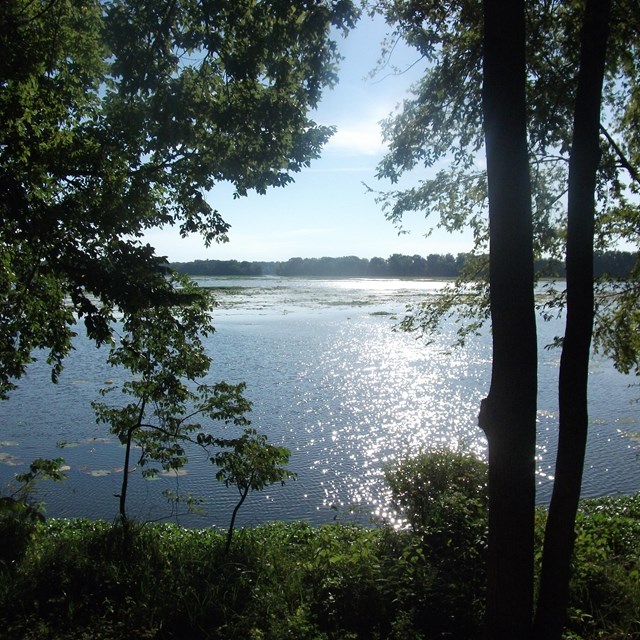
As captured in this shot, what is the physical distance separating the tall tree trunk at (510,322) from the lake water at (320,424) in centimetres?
404

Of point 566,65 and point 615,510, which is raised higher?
point 566,65

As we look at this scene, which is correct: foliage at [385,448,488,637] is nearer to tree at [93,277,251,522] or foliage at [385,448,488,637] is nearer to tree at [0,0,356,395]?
tree at [93,277,251,522]

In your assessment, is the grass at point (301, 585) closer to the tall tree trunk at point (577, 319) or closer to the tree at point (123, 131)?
the tall tree trunk at point (577, 319)

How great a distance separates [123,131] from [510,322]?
15.3ft

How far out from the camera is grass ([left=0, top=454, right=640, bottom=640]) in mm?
4938

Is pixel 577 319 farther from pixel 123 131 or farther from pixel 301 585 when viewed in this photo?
pixel 123 131

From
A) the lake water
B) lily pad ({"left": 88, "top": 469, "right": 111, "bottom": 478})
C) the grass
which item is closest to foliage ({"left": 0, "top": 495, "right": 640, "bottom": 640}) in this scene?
the grass

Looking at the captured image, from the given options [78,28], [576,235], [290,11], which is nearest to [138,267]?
[290,11]

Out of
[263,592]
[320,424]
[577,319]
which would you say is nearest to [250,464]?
[263,592]

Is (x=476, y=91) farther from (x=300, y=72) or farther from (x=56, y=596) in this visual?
(x=56, y=596)

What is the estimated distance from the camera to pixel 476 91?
612 centimetres

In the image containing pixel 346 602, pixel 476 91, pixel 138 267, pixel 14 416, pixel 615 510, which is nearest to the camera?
pixel 138 267

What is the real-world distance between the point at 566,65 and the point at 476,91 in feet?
3.14

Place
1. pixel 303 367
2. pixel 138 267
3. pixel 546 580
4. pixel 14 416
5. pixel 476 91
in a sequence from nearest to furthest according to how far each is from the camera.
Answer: pixel 546 580
pixel 138 267
pixel 476 91
pixel 14 416
pixel 303 367
